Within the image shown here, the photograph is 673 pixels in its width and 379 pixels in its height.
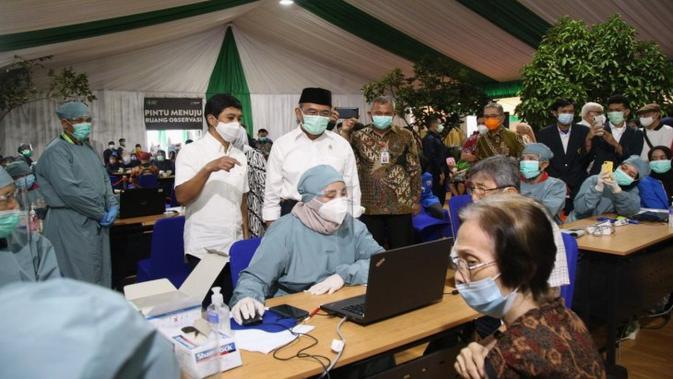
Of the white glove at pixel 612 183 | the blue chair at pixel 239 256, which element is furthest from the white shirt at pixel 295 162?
the white glove at pixel 612 183

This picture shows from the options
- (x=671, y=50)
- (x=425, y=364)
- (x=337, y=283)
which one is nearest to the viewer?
(x=425, y=364)

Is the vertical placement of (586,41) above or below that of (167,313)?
above

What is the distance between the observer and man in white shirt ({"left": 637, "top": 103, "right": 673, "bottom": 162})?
209 inches

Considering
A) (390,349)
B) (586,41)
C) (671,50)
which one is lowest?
(390,349)

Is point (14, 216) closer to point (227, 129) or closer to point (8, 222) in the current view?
point (8, 222)

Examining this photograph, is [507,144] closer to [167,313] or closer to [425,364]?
[425,364]

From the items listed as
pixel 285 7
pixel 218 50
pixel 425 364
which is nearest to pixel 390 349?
pixel 425 364

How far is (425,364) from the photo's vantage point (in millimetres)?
1960

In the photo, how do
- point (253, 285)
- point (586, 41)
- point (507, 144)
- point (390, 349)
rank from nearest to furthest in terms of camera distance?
1. point (390, 349)
2. point (253, 285)
3. point (507, 144)
4. point (586, 41)

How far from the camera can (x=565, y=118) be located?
187 inches

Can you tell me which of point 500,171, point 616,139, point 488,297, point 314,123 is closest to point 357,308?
point 488,297

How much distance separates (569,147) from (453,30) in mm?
7951

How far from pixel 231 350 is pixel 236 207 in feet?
5.49

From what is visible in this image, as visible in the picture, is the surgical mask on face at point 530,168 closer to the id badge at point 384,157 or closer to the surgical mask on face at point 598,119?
the id badge at point 384,157
